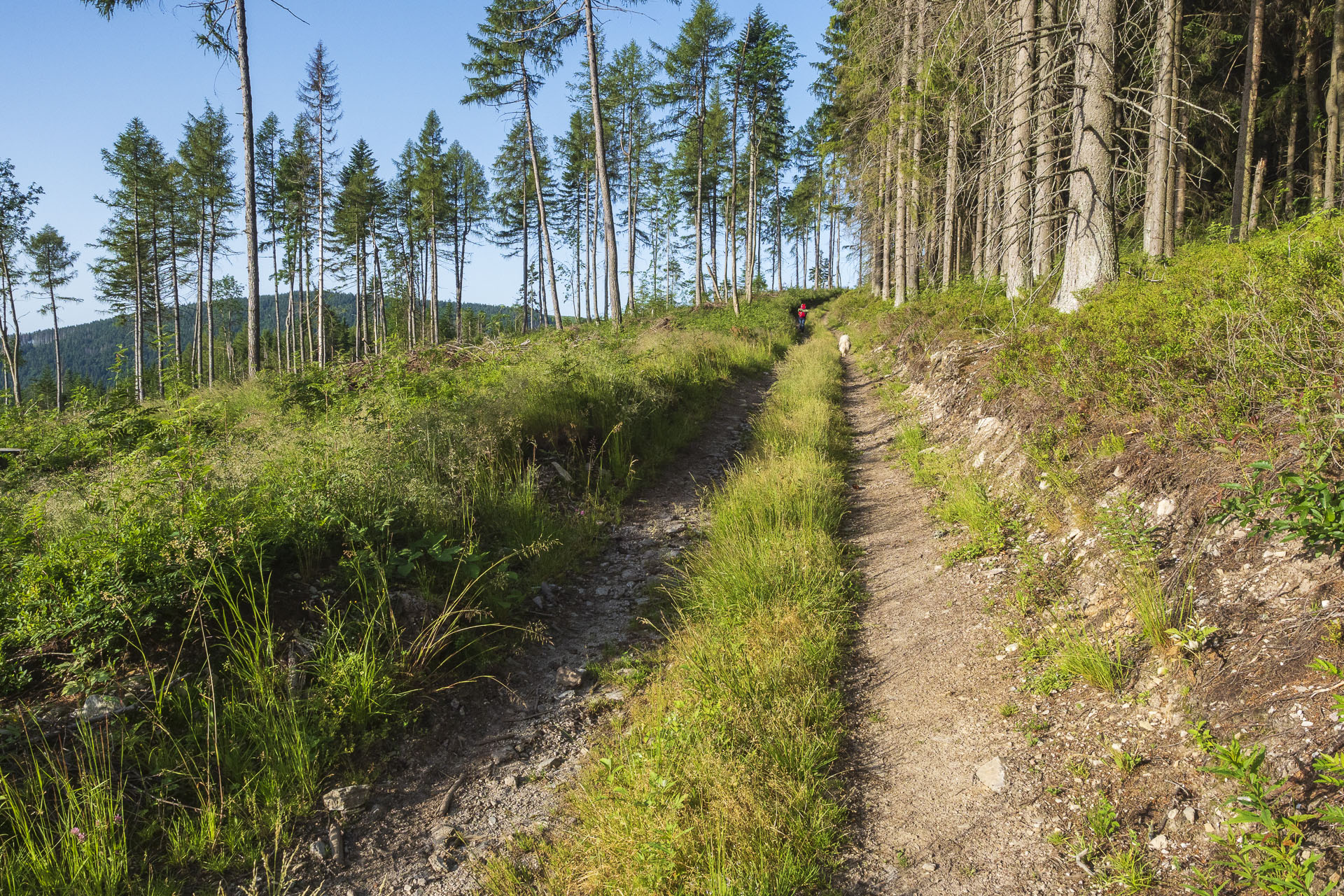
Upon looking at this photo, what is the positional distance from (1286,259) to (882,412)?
609cm

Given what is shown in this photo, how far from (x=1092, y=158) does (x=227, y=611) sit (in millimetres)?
9632

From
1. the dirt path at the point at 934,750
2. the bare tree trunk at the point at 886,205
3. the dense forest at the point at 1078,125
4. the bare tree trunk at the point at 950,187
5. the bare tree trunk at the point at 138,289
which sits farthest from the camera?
the bare tree trunk at the point at 138,289

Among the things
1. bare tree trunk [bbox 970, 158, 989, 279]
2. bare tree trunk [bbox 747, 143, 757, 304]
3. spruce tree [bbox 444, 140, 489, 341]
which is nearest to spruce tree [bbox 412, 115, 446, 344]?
spruce tree [bbox 444, 140, 489, 341]

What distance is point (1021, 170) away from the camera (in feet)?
33.9

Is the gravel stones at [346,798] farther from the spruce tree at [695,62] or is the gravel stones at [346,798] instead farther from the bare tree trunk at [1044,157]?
the spruce tree at [695,62]

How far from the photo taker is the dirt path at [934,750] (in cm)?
242

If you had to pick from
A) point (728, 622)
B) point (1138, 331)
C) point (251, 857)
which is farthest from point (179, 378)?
point (1138, 331)

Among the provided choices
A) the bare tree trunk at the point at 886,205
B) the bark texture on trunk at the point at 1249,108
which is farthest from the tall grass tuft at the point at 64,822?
the bark texture on trunk at the point at 1249,108

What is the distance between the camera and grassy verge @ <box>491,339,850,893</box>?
98.3 inches

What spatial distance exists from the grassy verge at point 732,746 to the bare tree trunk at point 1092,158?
17.2 ft

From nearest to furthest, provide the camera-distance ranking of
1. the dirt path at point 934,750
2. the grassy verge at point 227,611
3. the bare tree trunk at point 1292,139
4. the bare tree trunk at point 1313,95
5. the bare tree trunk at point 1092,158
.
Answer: the dirt path at point 934,750, the grassy verge at point 227,611, the bare tree trunk at point 1092,158, the bare tree trunk at point 1313,95, the bare tree trunk at point 1292,139

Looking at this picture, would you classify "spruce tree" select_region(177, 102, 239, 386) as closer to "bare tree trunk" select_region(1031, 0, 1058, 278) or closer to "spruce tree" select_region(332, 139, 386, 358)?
"spruce tree" select_region(332, 139, 386, 358)

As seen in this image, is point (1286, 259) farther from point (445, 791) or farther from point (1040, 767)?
point (445, 791)

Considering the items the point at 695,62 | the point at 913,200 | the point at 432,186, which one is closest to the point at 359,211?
the point at 432,186
